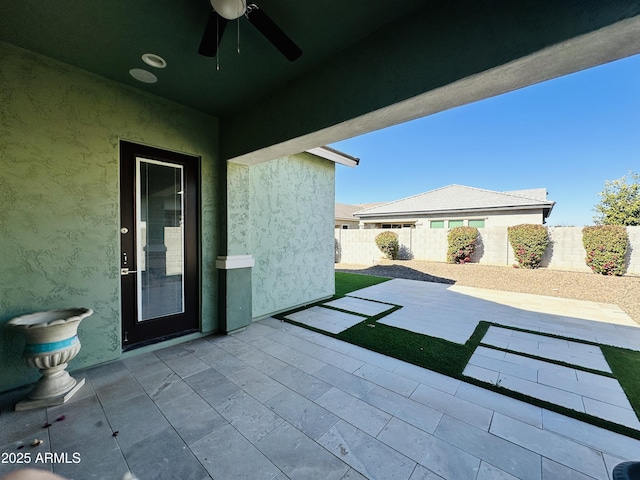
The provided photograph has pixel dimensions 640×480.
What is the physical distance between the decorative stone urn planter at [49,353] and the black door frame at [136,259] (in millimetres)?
698

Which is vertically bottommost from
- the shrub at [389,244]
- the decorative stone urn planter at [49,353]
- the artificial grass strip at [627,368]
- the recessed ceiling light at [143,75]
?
the artificial grass strip at [627,368]

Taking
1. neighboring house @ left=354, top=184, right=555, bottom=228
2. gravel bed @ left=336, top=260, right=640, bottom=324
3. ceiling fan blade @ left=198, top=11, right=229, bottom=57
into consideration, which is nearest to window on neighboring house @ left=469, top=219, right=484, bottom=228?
neighboring house @ left=354, top=184, right=555, bottom=228

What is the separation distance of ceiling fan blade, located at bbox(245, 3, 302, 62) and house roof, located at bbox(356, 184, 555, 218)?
43.9 feet

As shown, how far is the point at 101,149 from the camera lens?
278cm

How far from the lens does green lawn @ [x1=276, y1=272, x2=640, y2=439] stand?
2.24 m

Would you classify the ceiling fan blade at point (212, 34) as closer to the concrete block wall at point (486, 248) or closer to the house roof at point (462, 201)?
the concrete block wall at point (486, 248)

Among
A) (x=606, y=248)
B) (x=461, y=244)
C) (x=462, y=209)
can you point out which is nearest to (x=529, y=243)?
(x=606, y=248)

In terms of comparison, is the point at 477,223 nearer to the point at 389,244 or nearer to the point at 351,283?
the point at 389,244

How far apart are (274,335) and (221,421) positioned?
69.4 inches

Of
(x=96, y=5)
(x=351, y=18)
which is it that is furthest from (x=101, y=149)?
(x=351, y=18)

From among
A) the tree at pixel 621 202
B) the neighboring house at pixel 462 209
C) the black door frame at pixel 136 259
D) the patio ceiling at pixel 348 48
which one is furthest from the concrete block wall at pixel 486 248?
the tree at pixel 621 202

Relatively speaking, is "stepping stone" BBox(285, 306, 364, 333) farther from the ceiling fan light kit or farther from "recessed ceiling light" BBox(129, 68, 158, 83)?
"recessed ceiling light" BBox(129, 68, 158, 83)

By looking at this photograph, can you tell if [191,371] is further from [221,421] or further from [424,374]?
[424,374]

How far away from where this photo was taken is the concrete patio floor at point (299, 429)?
5.17 ft
